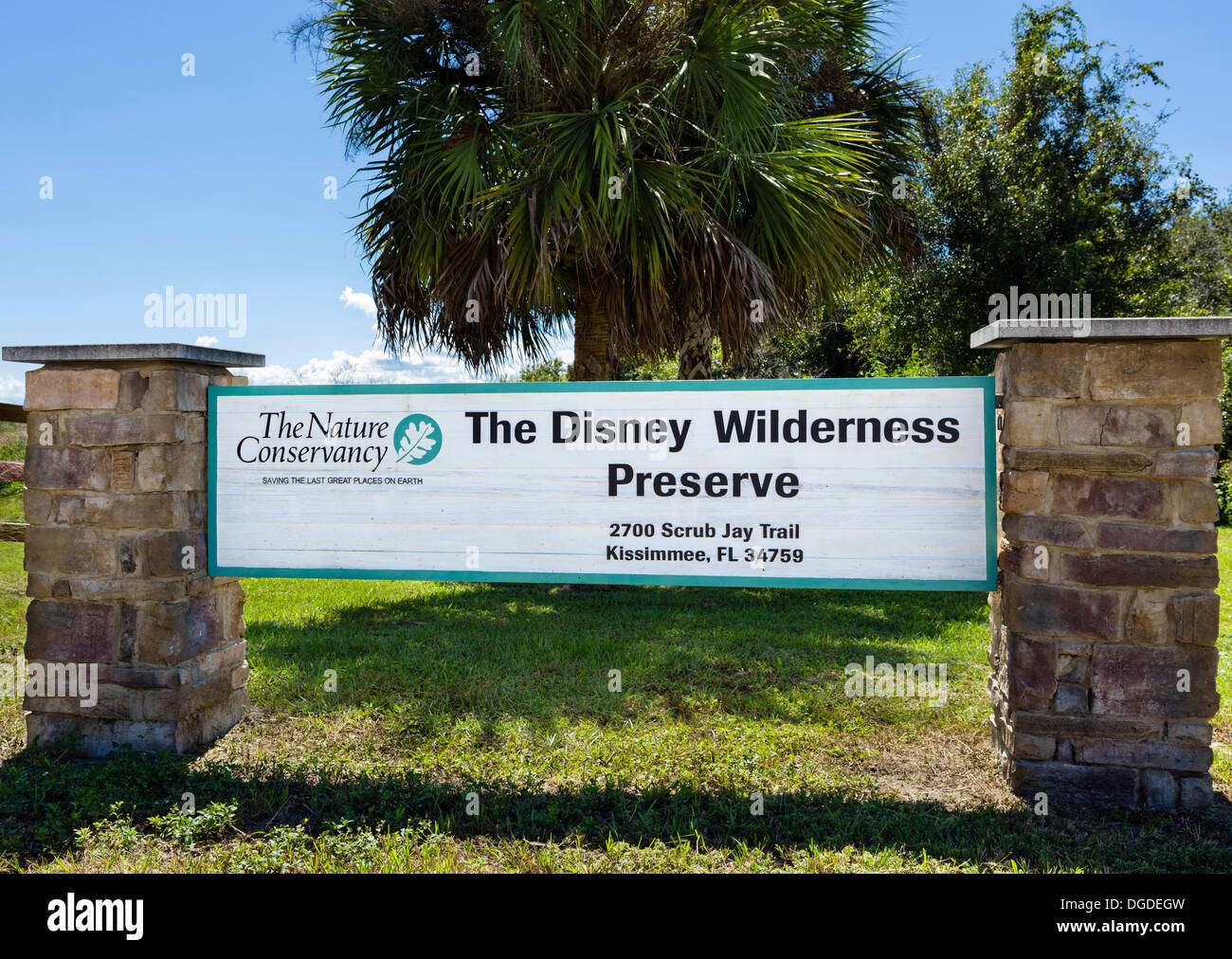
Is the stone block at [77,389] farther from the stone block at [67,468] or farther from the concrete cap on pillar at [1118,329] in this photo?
the concrete cap on pillar at [1118,329]

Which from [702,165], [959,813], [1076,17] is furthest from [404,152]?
[1076,17]

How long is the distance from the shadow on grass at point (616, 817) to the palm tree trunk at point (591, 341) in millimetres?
5692

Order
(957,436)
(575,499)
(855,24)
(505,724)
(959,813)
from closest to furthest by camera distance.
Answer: (959,813) → (957,436) → (575,499) → (505,724) → (855,24)

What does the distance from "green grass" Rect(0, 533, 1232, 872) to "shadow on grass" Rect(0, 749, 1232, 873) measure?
11mm

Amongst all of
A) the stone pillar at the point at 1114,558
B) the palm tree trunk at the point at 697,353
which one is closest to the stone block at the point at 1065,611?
the stone pillar at the point at 1114,558

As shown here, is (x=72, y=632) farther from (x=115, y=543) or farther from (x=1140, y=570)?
(x=1140, y=570)

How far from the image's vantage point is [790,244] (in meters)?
7.96

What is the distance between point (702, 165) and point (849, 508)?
5165mm

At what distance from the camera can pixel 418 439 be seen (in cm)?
438

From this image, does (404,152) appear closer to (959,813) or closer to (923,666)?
(923,666)

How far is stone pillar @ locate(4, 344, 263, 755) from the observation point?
4.28 metres

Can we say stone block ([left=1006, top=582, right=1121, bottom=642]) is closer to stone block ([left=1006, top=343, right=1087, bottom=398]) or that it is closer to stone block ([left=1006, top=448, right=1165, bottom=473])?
stone block ([left=1006, top=448, right=1165, bottom=473])

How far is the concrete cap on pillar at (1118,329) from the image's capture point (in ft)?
11.3

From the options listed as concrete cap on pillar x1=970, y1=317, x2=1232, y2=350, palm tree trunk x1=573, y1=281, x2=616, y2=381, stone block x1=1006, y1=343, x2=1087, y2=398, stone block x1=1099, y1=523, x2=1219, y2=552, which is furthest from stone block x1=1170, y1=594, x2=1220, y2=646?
palm tree trunk x1=573, y1=281, x2=616, y2=381
